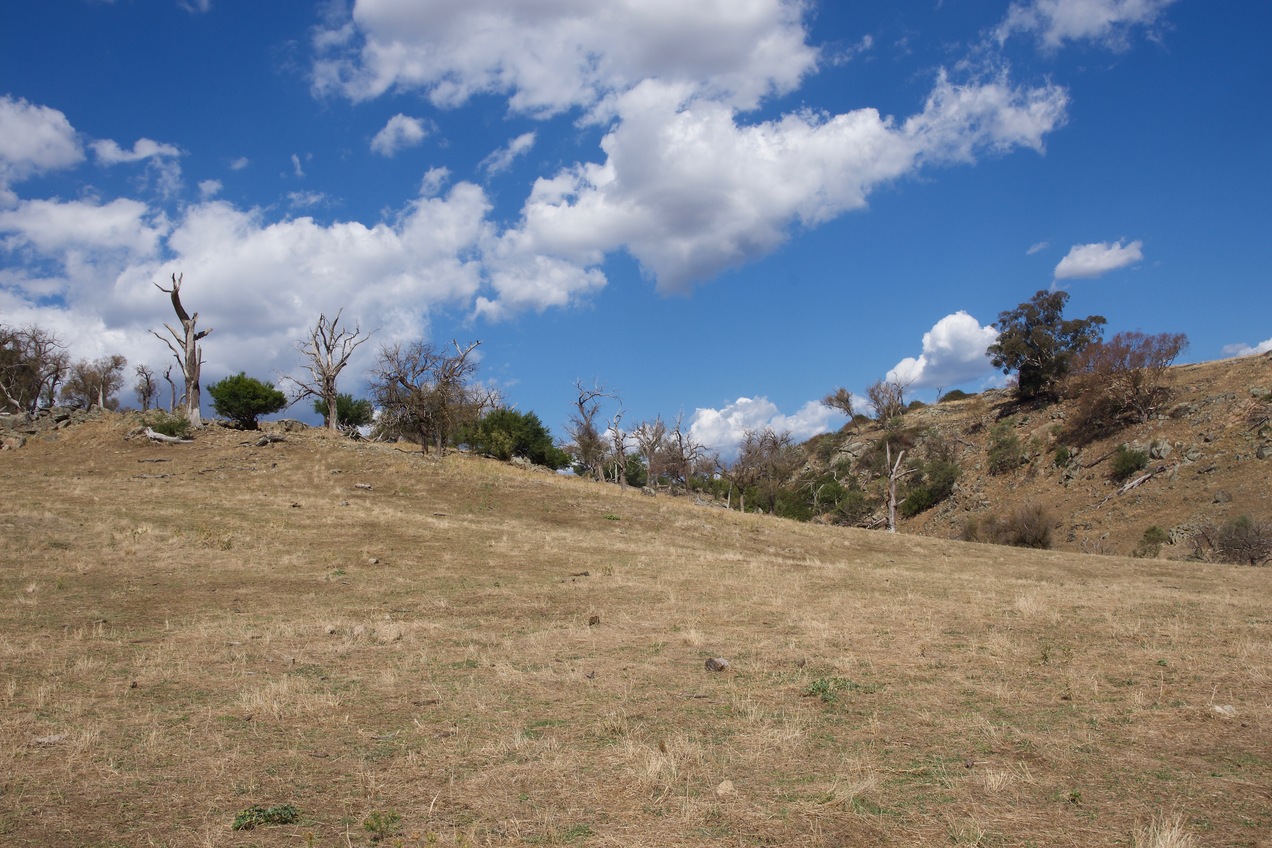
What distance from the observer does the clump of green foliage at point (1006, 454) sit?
62.9 meters

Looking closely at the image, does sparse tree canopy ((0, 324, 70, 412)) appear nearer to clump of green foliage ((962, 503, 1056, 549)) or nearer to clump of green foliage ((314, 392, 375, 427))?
clump of green foliage ((314, 392, 375, 427))

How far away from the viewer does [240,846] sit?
5.15 meters

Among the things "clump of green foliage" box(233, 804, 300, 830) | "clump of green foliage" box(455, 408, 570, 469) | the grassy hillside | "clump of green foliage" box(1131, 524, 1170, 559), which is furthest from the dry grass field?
"clump of green foliage" box(455, 408, 570, 469)

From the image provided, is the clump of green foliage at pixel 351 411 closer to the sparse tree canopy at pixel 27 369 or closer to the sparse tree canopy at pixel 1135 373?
the sparse tree canopy at pixel 27 369

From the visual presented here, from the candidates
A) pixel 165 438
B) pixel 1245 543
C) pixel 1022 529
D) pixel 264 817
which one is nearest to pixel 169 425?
pixel 165 438

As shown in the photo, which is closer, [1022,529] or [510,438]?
[1022,529]

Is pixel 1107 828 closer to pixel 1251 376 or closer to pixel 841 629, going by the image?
pixel 841 629

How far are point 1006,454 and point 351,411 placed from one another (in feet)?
189

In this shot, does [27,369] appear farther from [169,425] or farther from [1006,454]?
[1006,454]

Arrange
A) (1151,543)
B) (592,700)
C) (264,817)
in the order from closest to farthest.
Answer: (264,817), (592,700), (1151,543)

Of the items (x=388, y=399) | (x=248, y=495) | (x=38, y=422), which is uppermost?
(x=388, y=399)

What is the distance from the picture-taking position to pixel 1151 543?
4022 cm

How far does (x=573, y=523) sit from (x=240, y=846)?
80.7 feet

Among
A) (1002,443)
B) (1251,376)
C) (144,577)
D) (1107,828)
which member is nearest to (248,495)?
(144,577)
